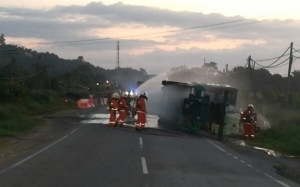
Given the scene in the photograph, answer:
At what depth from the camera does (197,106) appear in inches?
1245

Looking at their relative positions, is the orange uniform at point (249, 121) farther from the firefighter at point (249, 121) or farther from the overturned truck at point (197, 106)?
the overturned truck at point (197, 106)

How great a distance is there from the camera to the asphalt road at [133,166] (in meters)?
13.6

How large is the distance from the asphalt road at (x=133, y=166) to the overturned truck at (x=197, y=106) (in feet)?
19.7

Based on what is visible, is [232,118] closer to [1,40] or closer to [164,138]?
[164,138]

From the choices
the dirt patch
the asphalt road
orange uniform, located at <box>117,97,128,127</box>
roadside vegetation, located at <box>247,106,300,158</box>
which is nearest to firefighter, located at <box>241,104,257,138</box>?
roadside vegetation, located at <box>247,106,300,158</box>

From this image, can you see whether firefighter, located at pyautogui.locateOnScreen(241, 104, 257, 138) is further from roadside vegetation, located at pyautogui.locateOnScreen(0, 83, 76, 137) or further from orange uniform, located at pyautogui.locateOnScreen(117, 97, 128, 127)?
roadside vegetation, located at pyautogui.locateOnScreen(0, 83, 76, 137)

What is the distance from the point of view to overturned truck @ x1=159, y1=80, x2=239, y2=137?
3138 centimetres

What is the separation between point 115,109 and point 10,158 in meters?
14.8

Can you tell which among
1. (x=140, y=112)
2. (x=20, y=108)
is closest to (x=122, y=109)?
(x=140, y=112)

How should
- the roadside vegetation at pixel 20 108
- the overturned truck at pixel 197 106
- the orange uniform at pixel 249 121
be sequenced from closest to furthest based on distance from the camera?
the orange uniform at pixel 249 121 → the overturned truck at pixel 197 106 → the roadside vegetation at pixel 20 108

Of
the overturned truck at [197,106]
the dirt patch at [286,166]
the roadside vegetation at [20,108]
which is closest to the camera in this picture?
the dirt patch at [286,166]

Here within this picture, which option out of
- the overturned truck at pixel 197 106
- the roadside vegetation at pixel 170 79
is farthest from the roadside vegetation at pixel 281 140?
the overturned truck at pixel 197 106

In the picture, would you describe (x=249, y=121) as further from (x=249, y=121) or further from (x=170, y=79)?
(x=170, y=79)

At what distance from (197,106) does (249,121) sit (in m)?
2.81
